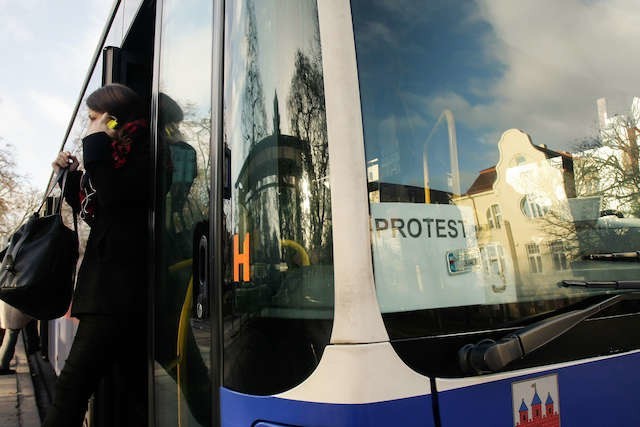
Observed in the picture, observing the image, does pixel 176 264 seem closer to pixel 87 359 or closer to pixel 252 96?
pixel 87 359

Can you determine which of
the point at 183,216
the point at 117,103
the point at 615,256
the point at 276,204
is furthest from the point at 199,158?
the point at 615,256

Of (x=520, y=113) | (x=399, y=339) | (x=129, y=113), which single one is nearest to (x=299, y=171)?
(x=399, y=339)

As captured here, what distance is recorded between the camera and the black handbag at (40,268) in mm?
2248

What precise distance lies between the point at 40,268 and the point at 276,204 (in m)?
1.40

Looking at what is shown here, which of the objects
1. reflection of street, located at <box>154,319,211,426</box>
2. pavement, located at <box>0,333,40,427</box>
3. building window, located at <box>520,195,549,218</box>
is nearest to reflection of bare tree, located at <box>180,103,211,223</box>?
reflection of street, located at <box>154,319,211,426</box>

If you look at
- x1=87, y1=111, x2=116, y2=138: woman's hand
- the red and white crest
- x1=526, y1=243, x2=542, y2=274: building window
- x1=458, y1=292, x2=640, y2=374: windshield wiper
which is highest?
x1=87, y1=111, x2=116, y2=138: woman's hand

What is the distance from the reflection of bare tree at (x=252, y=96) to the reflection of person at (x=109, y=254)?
85 cm

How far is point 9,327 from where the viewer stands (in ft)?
17.1

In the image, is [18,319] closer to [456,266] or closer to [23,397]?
[23,397]

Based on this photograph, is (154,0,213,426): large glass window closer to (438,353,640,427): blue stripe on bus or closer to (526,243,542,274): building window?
(438,353,640,427): blue stripe on bus

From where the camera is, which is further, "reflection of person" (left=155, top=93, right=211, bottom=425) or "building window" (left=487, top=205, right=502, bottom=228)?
"reflection of person" (left=155, top=93, right=211, bottom=425)

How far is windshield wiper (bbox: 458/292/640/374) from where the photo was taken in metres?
1.28

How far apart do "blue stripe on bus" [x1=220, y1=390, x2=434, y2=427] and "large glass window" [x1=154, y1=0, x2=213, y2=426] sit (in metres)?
0.25

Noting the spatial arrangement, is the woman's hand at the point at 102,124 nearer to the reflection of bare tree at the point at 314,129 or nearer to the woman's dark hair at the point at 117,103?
the woman's dark hair at the point at 117,103
